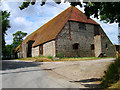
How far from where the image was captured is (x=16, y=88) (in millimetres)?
4324

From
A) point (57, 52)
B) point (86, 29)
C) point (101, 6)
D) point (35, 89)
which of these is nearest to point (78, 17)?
point (86, 29)

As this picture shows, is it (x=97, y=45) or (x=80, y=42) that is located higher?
(x=80, y=42)

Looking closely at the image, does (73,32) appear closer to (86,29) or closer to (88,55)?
(86,29)

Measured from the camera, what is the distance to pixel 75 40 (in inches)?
801

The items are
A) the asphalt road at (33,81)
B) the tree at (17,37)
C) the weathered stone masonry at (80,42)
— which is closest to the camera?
the asphalt road at (33,81)

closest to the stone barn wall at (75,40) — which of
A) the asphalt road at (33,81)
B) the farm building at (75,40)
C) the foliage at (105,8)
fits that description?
the farm building at (75,40)

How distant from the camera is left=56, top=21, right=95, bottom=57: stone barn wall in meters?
19.0

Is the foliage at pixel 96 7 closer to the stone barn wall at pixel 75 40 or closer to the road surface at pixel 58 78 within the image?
the road surface at pixel 58 78

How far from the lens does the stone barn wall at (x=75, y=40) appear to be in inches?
749

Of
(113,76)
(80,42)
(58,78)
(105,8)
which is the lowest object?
(58,78)

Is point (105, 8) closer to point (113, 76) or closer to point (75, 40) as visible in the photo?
point (113, 76)

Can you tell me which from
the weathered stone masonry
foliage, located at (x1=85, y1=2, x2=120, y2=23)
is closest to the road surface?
foliage, located at (x1=85, y1=2, x2=120, y2=23)

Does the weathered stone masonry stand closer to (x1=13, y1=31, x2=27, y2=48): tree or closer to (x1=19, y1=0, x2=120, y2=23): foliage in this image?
(x1=19, y1=0, x2=120, y2=23): foliage

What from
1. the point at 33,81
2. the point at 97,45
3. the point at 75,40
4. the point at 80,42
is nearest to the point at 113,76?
the point at 33,81
